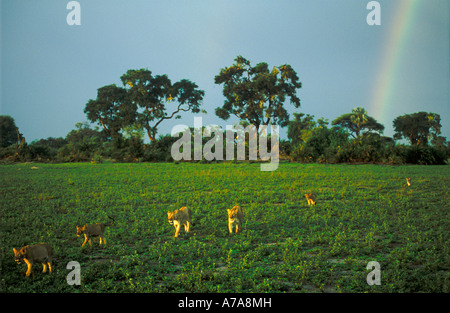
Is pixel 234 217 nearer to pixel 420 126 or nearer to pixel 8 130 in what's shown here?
pixel 8 130

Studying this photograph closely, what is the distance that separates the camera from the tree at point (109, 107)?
5984cm

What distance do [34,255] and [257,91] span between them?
4920 centimetres

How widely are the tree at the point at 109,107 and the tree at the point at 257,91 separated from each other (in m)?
18.8

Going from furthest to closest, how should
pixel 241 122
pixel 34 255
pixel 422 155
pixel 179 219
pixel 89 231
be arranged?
pixel 241 122 < pixel 422 155 < pixel 179 219 < pixel 89 231 < pixel 34 255

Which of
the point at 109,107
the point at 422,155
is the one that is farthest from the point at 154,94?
the point at 422,155

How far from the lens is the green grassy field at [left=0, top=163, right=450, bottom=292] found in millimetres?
5074

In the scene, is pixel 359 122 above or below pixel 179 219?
above

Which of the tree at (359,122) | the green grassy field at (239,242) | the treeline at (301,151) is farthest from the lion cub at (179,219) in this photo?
the tree at (359,122)

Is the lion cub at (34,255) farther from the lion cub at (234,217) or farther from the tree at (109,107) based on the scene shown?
the tree at (109,107)

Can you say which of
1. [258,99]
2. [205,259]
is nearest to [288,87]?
[258,99]

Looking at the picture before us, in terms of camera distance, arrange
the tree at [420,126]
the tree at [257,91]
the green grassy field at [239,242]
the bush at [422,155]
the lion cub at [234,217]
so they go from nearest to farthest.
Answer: the green grassy field at [239,242], the lion cub at [234,217], the bush at [422,155], the tree at [257,91], the tree at [420,126]

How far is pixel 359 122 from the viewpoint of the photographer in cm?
7162

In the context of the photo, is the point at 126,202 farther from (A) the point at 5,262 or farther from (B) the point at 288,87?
(B) the point at 288,87
